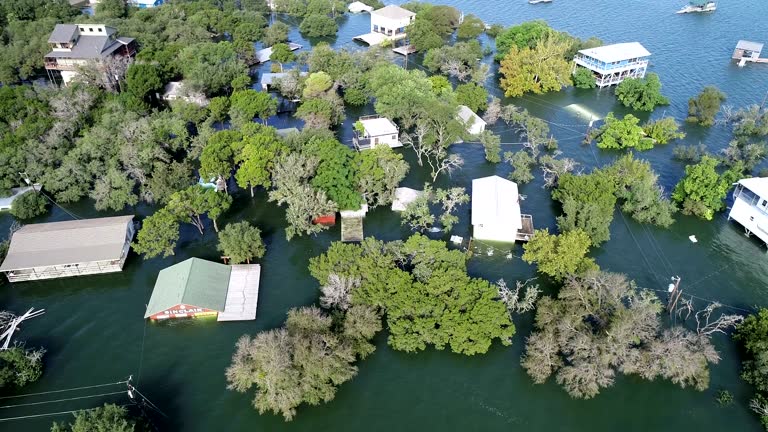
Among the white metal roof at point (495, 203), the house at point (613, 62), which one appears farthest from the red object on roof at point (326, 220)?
the house at point (613, 62)

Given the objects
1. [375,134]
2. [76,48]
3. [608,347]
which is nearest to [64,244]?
[375,134]

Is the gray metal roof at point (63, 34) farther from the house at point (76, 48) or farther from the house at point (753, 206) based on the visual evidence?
the house at point (753, 206)

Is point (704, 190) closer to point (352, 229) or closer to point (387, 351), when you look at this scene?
point (352, 229)

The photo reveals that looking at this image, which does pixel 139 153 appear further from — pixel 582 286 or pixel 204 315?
pixel 582 286

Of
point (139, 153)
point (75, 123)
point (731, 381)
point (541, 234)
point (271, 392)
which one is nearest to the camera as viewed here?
point (271, 392)

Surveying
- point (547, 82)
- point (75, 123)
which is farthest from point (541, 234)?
point (75, 123)

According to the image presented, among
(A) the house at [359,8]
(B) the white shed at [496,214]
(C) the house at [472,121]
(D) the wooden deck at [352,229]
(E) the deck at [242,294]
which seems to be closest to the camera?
(E) the deck at [242,294]

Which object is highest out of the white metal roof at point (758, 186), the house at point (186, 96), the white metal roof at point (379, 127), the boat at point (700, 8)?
the white metal roof at point (758, 186)
